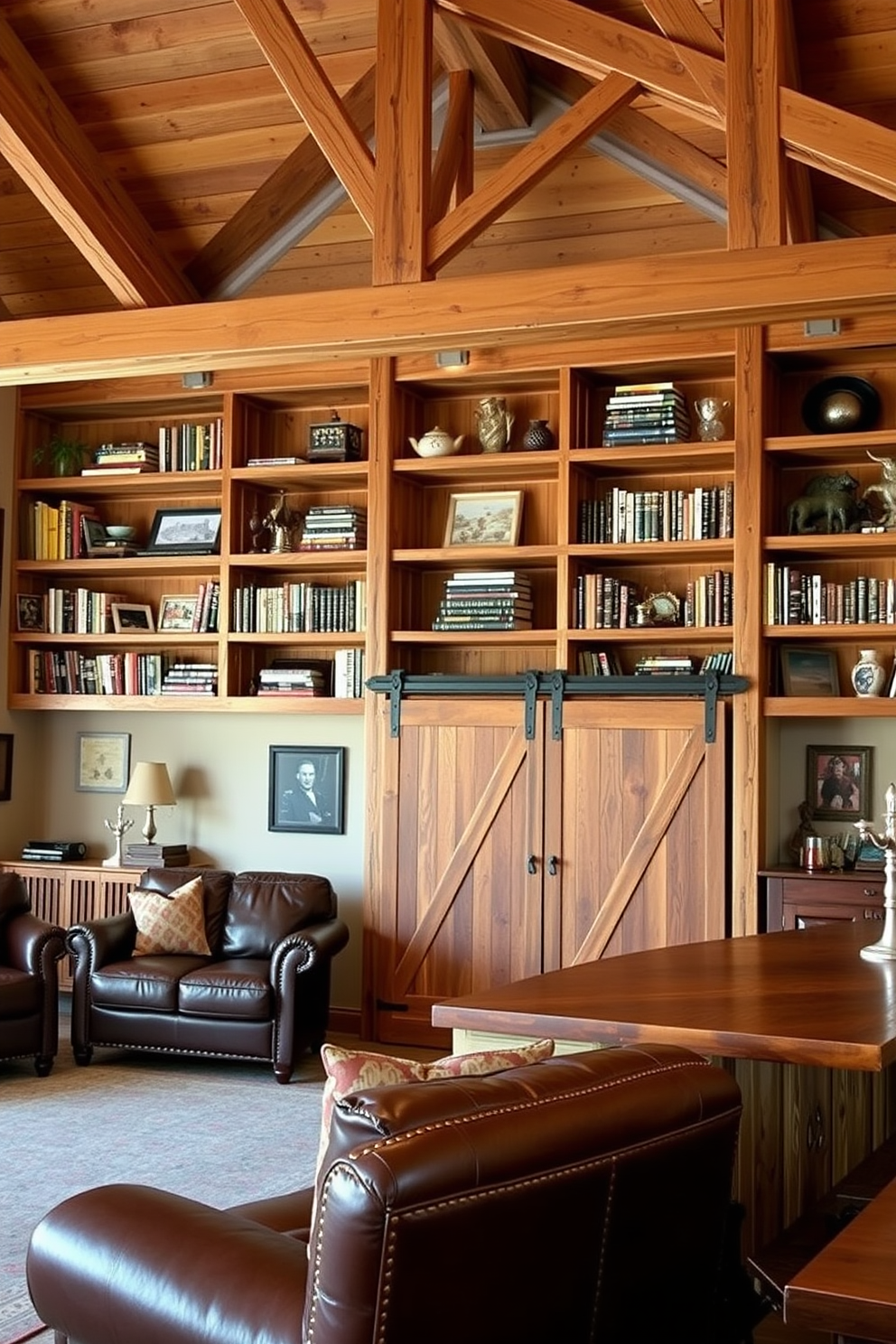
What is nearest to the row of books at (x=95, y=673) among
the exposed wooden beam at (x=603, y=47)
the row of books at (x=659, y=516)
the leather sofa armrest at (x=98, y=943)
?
the leather sofa armrest at (x=98, y=943)

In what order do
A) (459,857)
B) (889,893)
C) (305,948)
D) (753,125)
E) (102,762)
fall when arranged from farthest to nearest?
1. (102,762)
2. (459,857)
3. (305,948)
4. (753,125)
5. (889,893)

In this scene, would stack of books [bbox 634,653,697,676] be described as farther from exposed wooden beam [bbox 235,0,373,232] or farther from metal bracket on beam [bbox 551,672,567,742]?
exposed wooden beam [bbox 235,0,373,232]

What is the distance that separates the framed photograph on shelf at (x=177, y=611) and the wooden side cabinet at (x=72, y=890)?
1.24 m

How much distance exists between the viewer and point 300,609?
23.6 feet

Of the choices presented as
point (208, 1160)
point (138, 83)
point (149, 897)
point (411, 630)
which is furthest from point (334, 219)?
point (208, 1160)

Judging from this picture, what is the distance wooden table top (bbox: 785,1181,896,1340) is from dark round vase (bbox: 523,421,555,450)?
16.5 feet

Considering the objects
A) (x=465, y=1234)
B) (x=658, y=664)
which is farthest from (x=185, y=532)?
(x=465, y=1234)

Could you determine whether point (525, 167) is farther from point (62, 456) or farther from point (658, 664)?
point (62, 456)

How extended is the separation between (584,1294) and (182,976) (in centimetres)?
436

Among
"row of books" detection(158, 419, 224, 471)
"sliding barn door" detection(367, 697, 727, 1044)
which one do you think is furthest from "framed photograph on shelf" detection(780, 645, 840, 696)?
"row of books" detection(158, 419, 224, 471)

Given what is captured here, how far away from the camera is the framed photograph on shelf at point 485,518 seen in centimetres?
692

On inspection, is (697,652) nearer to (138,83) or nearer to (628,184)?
(628,184)

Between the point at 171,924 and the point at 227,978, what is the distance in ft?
1.61

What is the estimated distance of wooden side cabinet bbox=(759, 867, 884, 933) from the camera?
19.4ft
